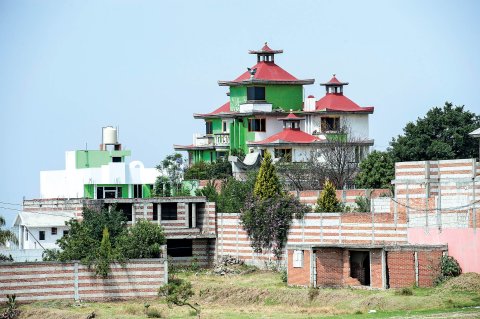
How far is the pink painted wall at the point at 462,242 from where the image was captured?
2009 inches

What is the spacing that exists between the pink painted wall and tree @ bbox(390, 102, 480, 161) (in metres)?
27.6

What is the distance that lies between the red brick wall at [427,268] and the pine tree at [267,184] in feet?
50.8

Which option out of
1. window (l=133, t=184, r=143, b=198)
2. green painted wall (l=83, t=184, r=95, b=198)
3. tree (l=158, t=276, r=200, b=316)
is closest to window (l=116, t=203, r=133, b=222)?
tree (l=158, t=276, r=200, b=316)

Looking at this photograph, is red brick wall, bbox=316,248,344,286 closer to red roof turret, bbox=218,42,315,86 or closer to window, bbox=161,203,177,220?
window, bbox=161,203,177,220

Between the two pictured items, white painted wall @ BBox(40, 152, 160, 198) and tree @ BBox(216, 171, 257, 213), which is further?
white painted wall @ BBox(40, 152, 160, 198)

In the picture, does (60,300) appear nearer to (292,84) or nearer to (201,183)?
(201,183)

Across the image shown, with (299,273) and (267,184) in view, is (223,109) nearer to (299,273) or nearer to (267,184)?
(267,184)

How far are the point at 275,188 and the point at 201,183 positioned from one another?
19100 mm

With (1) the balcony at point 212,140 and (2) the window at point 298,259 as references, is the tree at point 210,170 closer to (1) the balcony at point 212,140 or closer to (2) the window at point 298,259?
(1) the balcony at point 212,140

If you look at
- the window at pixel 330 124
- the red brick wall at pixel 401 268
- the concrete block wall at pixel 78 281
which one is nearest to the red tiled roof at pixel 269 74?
the window at pixel 330 124

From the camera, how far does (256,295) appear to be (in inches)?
2175

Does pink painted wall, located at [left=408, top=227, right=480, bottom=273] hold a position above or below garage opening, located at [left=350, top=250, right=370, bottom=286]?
above

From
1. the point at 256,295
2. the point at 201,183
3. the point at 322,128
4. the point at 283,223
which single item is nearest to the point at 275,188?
the point at 283,223

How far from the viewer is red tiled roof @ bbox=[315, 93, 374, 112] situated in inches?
3730
